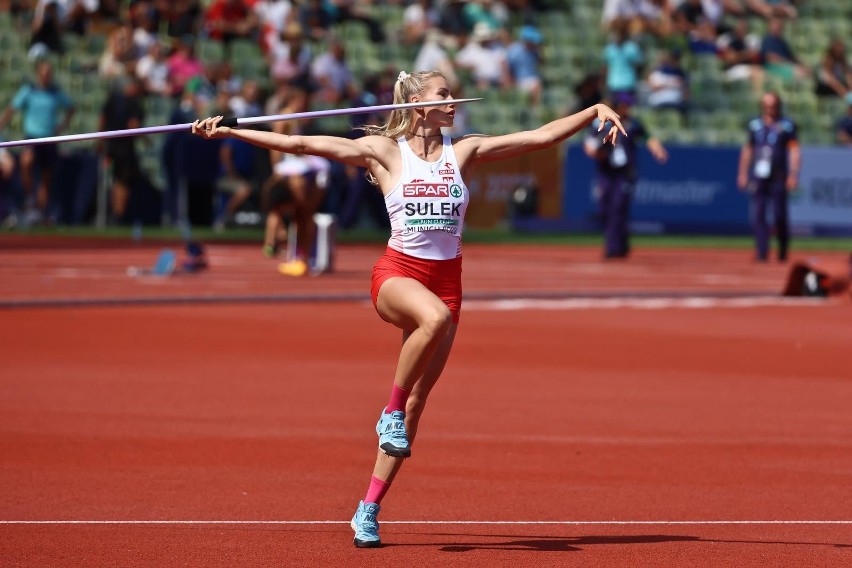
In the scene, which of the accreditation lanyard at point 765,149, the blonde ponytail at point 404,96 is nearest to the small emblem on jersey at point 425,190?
the blonde ponytail at point 404,96

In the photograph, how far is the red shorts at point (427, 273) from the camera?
764 centimetres

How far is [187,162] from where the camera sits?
2886 cm

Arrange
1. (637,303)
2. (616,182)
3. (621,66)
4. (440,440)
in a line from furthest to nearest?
(621,66) < (616,182) < (637,303) < (440,440)

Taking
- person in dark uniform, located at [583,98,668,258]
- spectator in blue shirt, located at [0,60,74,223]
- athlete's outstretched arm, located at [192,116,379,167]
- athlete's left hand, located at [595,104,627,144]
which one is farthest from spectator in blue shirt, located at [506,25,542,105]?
athlete's outstretched arm, located at [192,116,379,167]

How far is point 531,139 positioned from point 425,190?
0.55 m

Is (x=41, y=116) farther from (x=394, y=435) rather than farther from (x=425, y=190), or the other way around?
(x=394, y=435)

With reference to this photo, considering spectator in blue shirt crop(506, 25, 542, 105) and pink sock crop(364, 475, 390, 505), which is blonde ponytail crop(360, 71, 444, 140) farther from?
spectator in blue shirt crop(506, 25, 542, 105)

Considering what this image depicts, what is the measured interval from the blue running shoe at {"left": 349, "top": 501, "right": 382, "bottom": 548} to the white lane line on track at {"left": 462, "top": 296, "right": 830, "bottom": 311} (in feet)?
35.6

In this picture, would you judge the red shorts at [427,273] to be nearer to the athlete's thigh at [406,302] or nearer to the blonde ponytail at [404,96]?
the athlete's thigh at [406,302]

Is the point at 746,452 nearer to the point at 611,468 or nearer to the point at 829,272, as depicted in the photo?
the point at 611,468

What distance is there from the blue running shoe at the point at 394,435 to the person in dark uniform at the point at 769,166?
1792 centimetres

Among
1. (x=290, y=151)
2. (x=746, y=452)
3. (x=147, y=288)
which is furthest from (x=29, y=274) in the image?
(x=290, y=151)

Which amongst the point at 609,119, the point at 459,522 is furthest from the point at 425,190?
the point at 459,522

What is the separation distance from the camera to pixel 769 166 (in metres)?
25.1
